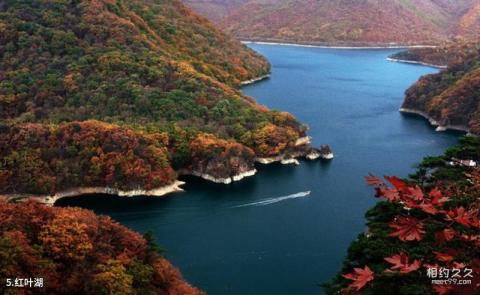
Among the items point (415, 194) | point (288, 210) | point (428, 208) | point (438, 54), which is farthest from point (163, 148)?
point (438, 54)

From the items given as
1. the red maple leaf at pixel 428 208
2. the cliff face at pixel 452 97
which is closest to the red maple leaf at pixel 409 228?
the red maple leaf at pixel 428 208

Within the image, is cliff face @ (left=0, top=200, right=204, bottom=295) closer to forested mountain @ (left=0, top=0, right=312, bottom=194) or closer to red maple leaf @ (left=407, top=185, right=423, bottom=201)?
red maple leaf @ (left=407, top=185, right=423, bottom=201)

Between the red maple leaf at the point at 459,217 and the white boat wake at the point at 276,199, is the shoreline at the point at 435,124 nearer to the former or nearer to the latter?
the white boat wake at the point at 276,199

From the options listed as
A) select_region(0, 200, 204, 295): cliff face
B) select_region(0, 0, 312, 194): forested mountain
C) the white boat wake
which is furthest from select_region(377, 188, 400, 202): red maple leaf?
select_region(0, 0, 312, 194): forested mountain

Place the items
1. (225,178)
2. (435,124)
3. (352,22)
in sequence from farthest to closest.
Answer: (352,22) < (435,124) < (225,178)

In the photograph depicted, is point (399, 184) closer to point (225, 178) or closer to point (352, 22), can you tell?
point (225, 178)

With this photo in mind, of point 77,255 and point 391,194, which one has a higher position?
point 391,194

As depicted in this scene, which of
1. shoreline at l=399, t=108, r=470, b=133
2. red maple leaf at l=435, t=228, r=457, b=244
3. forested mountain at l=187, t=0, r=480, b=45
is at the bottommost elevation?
shoreline at l=399, t=108, r=470, b=133

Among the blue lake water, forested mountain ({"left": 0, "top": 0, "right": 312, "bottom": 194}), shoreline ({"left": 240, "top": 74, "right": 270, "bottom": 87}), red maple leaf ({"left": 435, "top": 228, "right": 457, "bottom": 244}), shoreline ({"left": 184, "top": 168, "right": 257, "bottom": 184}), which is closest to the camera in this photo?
red maple leaf ({"left": 435, "top": 228, "right": 457, "bottom": 244})
